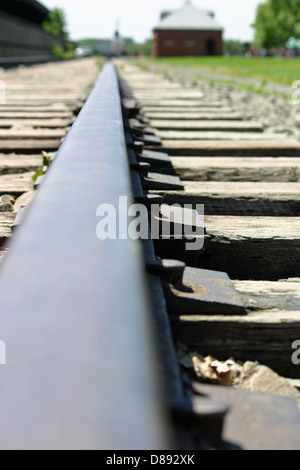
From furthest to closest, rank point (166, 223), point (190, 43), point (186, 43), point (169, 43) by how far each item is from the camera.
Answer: point (190, 43) < point (186, 43) < point (169, 43) < point (166, 223)

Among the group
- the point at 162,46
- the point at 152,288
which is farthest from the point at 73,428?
the point at 162,46

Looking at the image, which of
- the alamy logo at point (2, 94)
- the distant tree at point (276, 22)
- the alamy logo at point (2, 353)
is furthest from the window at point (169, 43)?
the alamy logo at point (2, 353)

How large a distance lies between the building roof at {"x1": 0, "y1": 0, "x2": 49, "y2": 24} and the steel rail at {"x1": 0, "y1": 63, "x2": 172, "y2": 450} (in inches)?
988

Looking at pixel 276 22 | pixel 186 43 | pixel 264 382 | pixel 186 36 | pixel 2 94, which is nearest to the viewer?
pixel 264 382

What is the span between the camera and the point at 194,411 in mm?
769

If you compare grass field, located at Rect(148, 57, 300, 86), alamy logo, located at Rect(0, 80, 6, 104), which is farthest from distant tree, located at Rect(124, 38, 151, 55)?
alamy logo, located at Rect(0, 80, 6, 104)

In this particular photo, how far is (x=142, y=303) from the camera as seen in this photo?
0.73m

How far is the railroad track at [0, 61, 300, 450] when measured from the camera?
551 millimetres

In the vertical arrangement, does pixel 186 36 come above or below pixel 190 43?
above

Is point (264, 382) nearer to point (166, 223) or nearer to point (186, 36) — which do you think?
point (166, 223)

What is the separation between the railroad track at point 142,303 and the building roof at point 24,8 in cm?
2385

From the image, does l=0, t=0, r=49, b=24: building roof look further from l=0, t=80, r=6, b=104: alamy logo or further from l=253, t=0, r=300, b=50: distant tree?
l=253, t=0, r=300, b=50: distant tree

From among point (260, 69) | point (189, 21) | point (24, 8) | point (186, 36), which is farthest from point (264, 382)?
point (189, 21)

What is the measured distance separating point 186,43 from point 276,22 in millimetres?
11796
